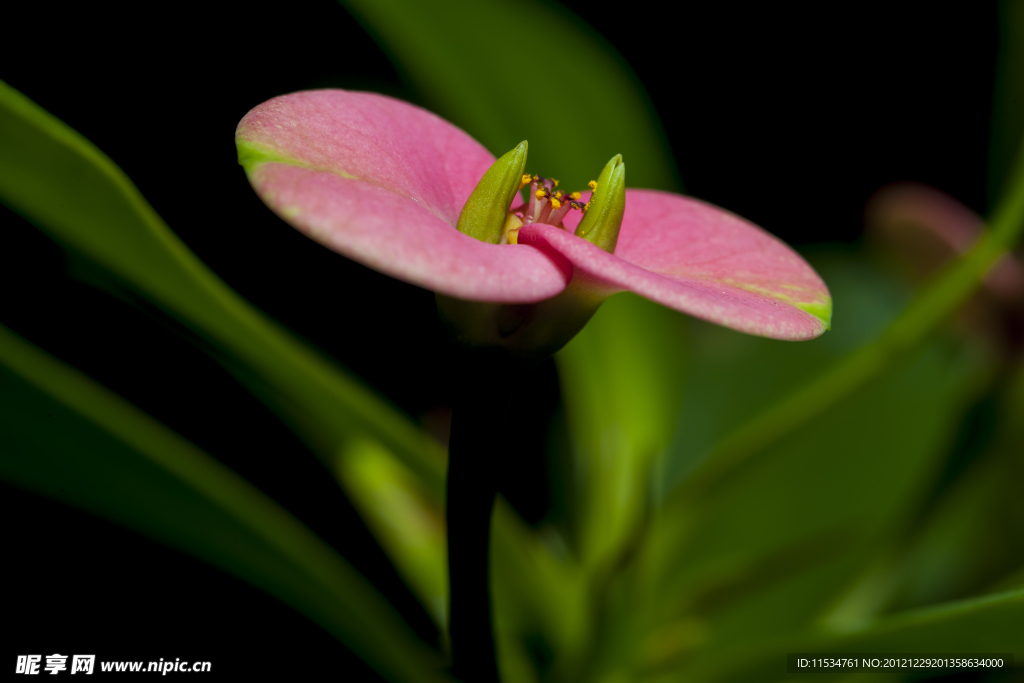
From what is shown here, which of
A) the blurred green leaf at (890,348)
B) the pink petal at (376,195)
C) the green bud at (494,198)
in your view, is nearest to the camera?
the pink petal at (376,195)

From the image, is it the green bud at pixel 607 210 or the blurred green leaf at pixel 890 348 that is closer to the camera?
the green bud at pixel 607 210

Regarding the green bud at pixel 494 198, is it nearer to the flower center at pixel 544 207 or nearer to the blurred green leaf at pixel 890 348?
the flower center at pixel 544 207

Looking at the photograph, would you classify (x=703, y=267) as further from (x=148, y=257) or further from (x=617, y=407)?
(x=617, y=407)

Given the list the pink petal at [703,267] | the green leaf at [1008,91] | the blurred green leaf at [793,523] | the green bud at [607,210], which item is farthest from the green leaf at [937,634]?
the green leaf at [1008,91]

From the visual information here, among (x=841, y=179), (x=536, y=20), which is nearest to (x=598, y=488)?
(x=536, y=20)

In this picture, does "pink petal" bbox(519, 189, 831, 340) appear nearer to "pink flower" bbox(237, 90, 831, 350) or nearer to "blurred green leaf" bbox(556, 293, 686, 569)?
"pink flower" bbox(237, 90, 831, 350)

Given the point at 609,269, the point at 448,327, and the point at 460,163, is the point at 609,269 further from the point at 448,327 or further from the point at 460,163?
the point at 460,163
